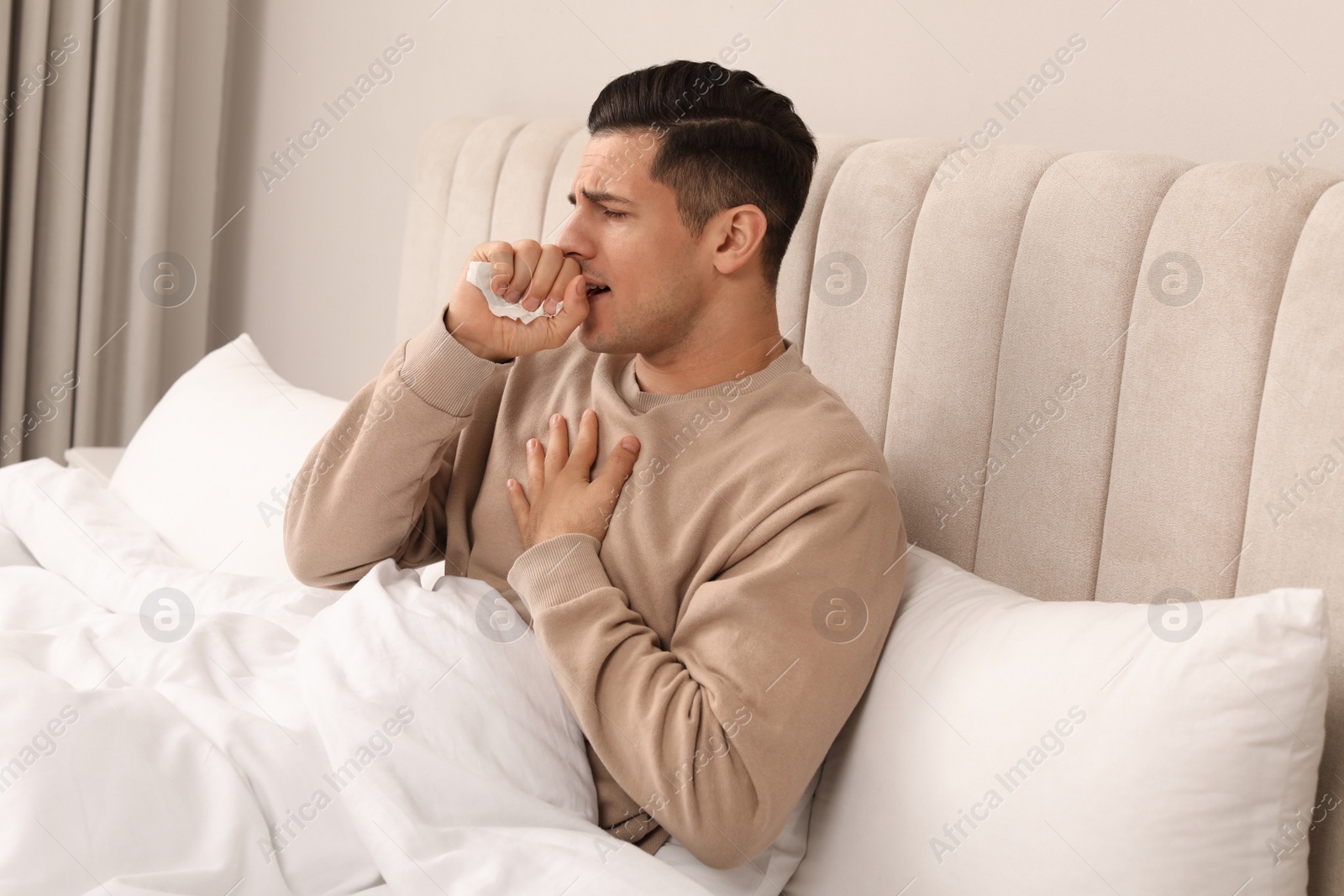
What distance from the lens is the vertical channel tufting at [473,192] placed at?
1.94m

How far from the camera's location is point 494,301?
4.14 ft

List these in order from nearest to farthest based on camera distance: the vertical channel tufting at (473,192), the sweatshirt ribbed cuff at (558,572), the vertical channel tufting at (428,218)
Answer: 1. the sweatshirt ribbed cuff at (558,572)
2. the vertical channel tufting at (473,192)
3. the vertical channel tufting at (428,218)

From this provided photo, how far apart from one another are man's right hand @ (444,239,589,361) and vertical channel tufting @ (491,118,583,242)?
55 centimetres

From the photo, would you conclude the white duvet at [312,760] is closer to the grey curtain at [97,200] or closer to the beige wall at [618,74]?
the beige wall at [618,74]

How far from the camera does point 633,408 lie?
1.29 metres

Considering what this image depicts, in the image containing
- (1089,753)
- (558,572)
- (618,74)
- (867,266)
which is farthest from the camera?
(618,74)

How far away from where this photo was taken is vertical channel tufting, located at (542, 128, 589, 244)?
1.74m

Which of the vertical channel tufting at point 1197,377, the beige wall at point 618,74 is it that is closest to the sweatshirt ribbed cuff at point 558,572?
the vertical channel tufting at point 1197,377

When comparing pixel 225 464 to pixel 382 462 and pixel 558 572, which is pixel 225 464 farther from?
pixel 558 572

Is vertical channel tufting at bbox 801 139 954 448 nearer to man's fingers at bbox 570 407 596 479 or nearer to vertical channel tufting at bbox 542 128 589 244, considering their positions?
man's fingers at bbox 570 407 596 479

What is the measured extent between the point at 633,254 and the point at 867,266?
297 mm

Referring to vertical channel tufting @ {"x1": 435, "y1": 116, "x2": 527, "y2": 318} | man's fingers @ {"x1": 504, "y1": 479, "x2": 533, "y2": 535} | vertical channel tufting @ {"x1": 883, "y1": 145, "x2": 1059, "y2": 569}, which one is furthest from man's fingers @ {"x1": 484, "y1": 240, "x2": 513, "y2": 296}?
vertical channel tufting @ {"x1": 435, "y1": 116, "x2": 527, "y2": 318}

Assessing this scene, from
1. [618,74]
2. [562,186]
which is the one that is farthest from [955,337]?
[618,74]

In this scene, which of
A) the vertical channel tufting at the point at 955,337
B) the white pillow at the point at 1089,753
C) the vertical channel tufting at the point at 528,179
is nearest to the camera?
the white pillow at the point at 1089,753
